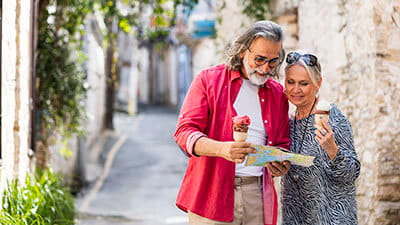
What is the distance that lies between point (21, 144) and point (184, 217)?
360 centimetres

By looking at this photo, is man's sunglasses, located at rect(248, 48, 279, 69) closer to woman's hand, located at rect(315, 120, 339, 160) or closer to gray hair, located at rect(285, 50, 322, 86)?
gray hair, located at rect(285, 50, 322, 86)

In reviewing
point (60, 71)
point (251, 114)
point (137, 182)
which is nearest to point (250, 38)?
point (251, 114)

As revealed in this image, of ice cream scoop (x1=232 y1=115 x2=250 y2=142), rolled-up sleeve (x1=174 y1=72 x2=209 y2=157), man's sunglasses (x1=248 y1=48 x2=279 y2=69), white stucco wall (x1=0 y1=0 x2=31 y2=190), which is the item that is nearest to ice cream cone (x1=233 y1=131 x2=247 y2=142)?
ice cream scoop (x1=232 y1=115 x2=250 y2=142)

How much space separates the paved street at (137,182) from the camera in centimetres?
841

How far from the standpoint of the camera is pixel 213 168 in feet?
10.1

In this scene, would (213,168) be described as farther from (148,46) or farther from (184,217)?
(148,46)

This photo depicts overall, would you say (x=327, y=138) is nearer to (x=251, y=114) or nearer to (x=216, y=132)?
(x=251, y=114)

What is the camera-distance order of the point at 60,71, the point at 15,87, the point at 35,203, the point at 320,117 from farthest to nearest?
Answer: 1. the point at 60,71
2. the point at 15,87
3. the point at 35,203
4. the point at 320,117

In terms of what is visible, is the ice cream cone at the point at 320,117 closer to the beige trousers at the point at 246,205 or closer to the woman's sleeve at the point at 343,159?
the woman's sleeve at the point at 343,159

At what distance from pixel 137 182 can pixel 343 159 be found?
8.98 meters

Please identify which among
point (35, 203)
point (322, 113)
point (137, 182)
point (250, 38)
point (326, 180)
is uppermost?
point (250, 38)

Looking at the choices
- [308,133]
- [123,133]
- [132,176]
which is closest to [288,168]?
[308,133]

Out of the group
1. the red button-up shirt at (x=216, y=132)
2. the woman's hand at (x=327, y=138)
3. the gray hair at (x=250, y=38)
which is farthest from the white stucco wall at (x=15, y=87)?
the woman's hand at (x=327, y=138)

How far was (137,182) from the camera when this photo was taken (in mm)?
11602
